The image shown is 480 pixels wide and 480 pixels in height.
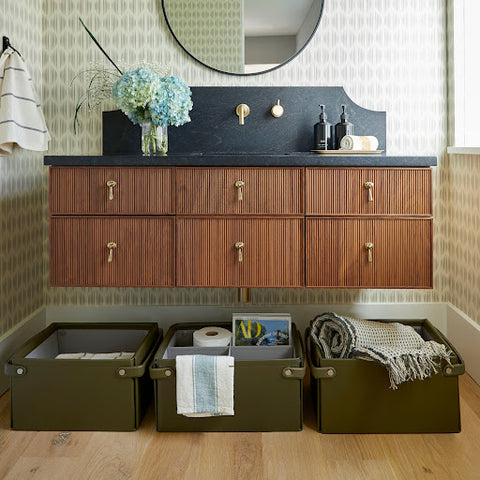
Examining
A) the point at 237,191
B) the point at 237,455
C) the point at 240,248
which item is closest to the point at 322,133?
the point at 237,191

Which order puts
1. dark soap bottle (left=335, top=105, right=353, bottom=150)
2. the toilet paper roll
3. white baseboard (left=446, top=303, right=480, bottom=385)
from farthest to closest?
dark soap bottle (left=335, top=105, right=353, bottom=150), white baseboard (left=446, top=303, right=480, bottom=385), the toilet paper roll

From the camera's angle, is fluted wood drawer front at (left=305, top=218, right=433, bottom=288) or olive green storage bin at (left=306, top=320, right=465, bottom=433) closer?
olive green storage bin at (left=306, top=320, right=465, bottom=433)

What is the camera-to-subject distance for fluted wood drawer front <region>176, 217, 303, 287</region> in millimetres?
2023

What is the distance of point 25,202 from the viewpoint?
240 cm

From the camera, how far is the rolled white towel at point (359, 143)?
2.29m

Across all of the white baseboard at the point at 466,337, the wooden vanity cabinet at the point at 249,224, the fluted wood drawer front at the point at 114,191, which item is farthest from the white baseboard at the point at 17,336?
the white baseboard at the point at 466,337

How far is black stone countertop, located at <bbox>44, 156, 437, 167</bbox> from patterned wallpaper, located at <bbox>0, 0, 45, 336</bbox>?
15.1 inches

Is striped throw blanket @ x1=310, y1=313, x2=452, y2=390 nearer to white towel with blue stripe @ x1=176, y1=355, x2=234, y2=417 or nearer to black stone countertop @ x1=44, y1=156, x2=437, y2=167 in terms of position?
white towel with blue stripe @ x1=176, y1=355, x2=234, y2=417

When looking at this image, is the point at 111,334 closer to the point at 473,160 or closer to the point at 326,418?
the point at 326,418

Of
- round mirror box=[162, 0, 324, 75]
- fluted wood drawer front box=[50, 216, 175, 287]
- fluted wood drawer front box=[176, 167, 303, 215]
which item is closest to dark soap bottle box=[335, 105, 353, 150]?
round mirror box=[162, 0, 324, 75]

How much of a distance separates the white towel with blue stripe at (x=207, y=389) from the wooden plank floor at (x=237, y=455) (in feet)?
0.33

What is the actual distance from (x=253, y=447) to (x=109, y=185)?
1.05m

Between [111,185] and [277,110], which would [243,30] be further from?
[111,185]

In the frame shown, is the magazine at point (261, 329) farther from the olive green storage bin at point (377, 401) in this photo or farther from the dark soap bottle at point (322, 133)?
the dark soap bottle at point (322, 133)
